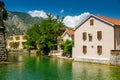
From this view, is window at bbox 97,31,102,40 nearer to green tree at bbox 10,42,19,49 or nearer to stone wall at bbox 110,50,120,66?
stone wall at bbox 110,50,120,66

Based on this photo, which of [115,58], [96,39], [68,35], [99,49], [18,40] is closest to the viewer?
[115,58]

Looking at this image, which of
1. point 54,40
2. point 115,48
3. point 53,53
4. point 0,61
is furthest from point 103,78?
point 54,40

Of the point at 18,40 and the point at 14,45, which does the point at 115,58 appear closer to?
the point at 18,40

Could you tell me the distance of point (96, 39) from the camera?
47094 mm

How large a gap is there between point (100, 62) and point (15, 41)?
6582 cm

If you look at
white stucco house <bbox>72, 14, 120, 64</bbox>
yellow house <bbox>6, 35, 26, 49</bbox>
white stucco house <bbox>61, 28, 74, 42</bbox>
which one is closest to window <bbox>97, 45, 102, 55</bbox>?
white stucco house <bbox>72, 14, 120, 64</bbox>

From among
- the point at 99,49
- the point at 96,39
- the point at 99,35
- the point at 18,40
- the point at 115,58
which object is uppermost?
the point at 18,40

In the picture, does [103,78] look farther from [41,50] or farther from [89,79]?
[41,50]

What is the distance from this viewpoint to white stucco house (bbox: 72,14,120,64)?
1748 inches

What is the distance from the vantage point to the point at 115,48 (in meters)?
44.2

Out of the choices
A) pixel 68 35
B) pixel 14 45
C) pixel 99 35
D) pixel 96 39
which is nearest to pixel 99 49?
pixel 96 39

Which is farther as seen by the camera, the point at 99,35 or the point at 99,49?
the point at 99,35

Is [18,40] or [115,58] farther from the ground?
[18,40]

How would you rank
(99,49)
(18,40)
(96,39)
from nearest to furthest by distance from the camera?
(99,49), (96,39), (18,40)
